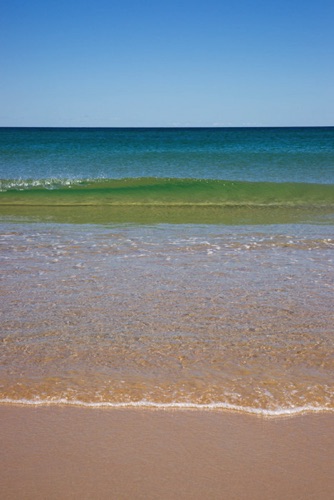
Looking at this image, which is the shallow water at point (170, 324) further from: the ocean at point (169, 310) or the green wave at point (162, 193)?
the green wave at point (162, 193)

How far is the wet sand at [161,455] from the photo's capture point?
260cm

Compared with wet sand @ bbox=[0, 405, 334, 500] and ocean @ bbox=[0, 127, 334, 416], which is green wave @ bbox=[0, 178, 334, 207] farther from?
wet sand @ bbox=[0, 405, 334, 500]

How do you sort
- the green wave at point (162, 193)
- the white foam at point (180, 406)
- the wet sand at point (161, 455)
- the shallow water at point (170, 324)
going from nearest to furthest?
the wet sand at point (161, 455) < the white foam at point (180, 406) < the shallow water at point (170, 324) < the green wave at point (162, 193)

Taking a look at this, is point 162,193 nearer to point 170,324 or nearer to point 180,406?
point 170,324

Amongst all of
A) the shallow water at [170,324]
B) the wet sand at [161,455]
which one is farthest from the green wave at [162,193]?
the wet sand at [161,455]

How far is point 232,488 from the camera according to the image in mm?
2607

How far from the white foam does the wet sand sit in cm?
5

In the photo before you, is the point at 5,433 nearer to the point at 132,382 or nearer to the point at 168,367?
the point at 132,382

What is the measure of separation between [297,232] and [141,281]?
4.27 metres

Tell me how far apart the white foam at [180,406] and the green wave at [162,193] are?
11.6 meters

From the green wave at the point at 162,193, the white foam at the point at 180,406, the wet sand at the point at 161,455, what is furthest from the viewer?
the green wave at the point at 162,193

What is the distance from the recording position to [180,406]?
3.33m

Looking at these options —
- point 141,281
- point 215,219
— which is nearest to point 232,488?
point 141,281

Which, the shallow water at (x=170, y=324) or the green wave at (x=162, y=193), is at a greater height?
the green wave at (x=162, y=193)
